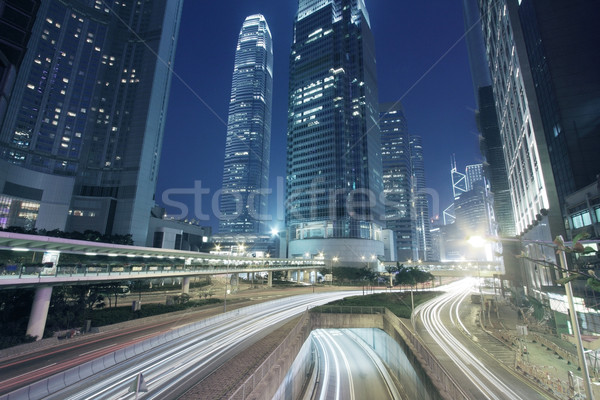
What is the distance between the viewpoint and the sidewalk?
55.4 ft

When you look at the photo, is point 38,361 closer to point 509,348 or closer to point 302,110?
point 509,348

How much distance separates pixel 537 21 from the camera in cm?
3975

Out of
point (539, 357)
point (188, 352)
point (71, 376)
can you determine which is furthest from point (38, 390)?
point (539, 357)

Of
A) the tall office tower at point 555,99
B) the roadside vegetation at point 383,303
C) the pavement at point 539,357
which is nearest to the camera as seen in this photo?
the pavement at point 539,357

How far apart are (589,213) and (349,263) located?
84.5 meters

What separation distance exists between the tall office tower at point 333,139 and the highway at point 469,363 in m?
79.8

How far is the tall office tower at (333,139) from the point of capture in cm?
11662

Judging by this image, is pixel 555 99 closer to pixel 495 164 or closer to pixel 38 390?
pixel 38 390

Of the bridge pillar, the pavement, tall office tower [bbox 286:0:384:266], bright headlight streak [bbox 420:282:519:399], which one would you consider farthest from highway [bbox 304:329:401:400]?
tall office tower [bbox 286:0:384:266]

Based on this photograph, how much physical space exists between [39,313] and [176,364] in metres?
15.6

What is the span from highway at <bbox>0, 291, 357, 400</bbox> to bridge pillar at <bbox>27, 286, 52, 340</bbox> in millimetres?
11919

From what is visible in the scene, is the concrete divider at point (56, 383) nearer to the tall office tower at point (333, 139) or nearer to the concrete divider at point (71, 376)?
the concrete divider at point (71, 376)

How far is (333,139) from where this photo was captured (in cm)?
12325

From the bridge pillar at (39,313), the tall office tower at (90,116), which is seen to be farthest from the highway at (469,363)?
the tall office tower at (90,116)
